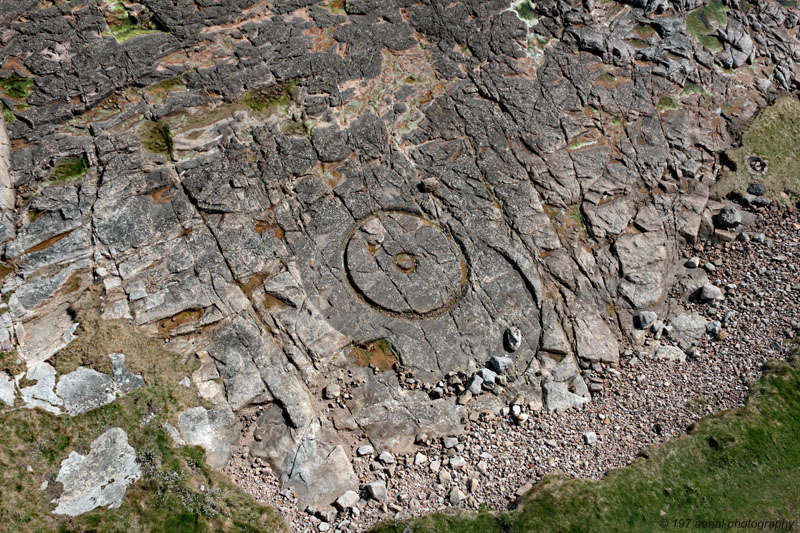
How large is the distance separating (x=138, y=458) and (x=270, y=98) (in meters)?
17.4

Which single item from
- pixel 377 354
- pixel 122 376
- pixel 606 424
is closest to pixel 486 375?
pixel 377 354

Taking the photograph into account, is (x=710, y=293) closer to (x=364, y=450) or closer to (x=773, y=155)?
(x=773, y=155)

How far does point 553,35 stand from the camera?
31.4 m

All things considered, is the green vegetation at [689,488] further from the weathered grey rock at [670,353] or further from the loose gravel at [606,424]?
the weathered grey rock at [670,353]

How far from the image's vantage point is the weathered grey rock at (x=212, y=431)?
1883cm

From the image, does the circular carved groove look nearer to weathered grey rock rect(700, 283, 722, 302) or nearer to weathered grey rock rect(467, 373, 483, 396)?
weathered grey rock rect(467, 373, 483, 396)

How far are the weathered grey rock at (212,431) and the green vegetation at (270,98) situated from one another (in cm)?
1448

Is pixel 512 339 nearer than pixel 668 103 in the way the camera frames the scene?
Yes

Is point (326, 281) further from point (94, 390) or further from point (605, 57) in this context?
point (605, 57)

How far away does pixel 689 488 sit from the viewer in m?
19.0

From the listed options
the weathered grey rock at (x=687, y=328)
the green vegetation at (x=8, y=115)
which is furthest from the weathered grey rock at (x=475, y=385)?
the green vegetation at (x=8, y=115)

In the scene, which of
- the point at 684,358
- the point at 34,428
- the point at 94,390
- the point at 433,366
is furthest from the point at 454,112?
the point at 34,428

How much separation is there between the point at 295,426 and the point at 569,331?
39.8 feet

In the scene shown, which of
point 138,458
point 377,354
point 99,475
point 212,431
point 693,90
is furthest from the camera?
point 693,90
